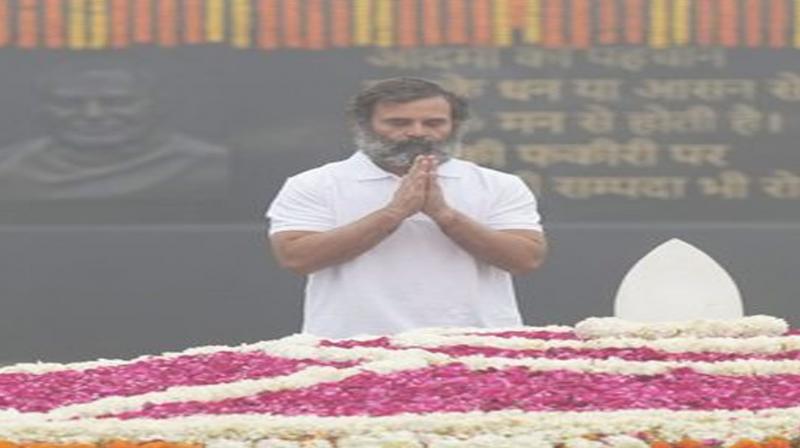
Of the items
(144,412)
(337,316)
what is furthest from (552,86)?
(144,412)

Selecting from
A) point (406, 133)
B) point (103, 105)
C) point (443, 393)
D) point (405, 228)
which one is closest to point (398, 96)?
point (406, 133)

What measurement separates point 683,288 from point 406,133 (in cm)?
100

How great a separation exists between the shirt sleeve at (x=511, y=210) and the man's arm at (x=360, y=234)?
235 mm

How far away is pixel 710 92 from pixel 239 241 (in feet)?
5.64

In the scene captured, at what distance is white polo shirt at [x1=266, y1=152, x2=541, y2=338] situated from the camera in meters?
6.37

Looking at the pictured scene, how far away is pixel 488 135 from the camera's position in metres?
9.73

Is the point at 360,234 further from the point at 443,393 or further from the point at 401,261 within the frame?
the point at 443,393

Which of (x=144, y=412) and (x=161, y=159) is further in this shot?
(x=161, y=159)

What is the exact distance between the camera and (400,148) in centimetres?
652

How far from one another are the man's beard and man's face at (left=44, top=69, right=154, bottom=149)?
326cm

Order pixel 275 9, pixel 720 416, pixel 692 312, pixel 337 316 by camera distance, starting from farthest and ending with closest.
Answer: pixel 275 9 < pixel 337 316 < pixel 692 312 < pixel 720 416

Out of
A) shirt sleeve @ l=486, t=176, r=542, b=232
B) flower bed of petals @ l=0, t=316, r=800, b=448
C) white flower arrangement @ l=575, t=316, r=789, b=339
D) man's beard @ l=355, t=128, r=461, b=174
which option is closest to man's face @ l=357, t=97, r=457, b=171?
man's beard @ l=355, t=128, r=461, b=174

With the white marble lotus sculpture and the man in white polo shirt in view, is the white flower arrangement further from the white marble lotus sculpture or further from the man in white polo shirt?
the man in white polo shirt

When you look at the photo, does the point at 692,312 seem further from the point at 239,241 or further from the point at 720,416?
the point at 239,241
